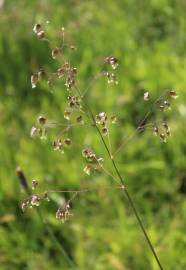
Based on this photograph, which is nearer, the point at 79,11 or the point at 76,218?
the point at 76,218

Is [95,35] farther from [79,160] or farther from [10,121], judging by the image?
[79,160]

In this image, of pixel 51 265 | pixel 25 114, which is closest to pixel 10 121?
pixel 25 114

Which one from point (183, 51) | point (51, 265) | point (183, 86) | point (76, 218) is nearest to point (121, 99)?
point (183, 86)

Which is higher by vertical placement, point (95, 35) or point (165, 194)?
point (95, 35)

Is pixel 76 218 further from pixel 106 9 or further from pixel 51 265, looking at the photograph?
pixel 106 9

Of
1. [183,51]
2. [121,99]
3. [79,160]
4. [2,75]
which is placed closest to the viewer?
[79,160]

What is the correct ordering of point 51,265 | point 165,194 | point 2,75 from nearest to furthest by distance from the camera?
1. point 51,265
2. point 165,194
3. point 2,75

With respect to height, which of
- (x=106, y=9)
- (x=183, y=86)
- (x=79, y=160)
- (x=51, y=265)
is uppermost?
(x=106, y=9)
